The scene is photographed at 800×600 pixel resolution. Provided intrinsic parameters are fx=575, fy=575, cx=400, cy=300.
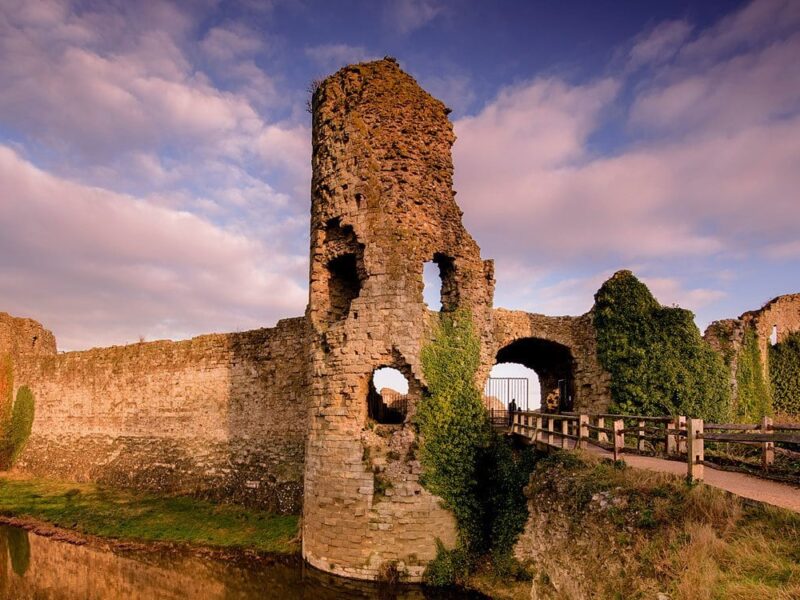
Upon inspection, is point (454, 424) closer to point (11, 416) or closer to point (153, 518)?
point (153, 518)

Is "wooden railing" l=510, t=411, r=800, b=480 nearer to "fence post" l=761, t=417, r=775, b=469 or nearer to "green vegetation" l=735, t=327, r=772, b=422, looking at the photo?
"fence post" l=761, t=417, r=775, b=469

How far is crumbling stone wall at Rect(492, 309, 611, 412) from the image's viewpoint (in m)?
17.5

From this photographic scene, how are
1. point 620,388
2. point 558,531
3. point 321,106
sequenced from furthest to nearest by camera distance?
point 620,388, point 321,106, point 558,531

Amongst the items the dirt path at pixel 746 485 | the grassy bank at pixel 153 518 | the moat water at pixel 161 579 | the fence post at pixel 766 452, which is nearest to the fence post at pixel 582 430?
the dirt path at pixel 746 485

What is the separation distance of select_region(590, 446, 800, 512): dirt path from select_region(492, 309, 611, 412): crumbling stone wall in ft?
22.9

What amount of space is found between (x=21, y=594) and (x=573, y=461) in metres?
11.6

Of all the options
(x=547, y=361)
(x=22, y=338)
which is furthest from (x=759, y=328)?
(x=22, y=338)

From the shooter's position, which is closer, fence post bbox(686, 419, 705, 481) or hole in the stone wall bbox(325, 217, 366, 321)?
fence post bbox(686, 419, 705, 481)

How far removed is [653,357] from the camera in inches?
669

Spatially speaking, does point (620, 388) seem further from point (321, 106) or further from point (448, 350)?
point (321, 106)

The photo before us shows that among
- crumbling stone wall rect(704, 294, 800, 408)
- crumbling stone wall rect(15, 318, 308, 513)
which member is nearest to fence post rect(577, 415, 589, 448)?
crumbling stone wall rect(15, 318, 308, 513)

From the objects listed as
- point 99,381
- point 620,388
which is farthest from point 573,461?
point 99,381

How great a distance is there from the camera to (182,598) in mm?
11703

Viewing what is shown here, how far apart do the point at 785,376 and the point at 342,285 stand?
17973mm
